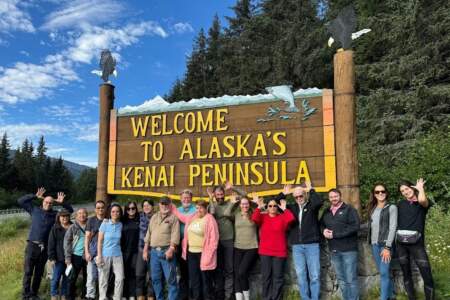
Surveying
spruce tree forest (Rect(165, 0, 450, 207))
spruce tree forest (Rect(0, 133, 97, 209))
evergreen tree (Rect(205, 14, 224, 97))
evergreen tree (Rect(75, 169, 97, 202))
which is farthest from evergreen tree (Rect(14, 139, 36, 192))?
spruce tree forest (Rect(165, 0, 450, 207))

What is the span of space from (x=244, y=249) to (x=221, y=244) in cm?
34

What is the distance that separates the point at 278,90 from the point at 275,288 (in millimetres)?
2881

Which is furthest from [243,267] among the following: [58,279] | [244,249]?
[58,279]

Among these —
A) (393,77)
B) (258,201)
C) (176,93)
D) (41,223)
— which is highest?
(176,93)

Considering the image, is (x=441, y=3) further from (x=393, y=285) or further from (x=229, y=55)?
(x=229, y=55)

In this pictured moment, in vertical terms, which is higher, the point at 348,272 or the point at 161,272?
the point at 348,272

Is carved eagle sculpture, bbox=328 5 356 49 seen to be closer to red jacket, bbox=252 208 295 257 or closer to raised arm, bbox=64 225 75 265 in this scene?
red jacket, bbox=252 208 295 257

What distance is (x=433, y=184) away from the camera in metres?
10.4

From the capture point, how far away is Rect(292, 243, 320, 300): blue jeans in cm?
511

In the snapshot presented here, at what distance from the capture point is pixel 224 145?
254 inches

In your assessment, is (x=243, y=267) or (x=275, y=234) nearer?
(x=275, y=234)

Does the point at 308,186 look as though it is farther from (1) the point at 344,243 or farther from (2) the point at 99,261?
(2) the point at 99,261

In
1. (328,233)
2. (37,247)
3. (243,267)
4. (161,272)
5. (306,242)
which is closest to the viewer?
(328,233)

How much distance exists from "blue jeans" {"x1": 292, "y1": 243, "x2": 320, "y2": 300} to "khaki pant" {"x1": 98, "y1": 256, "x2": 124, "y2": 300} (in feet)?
8.35
